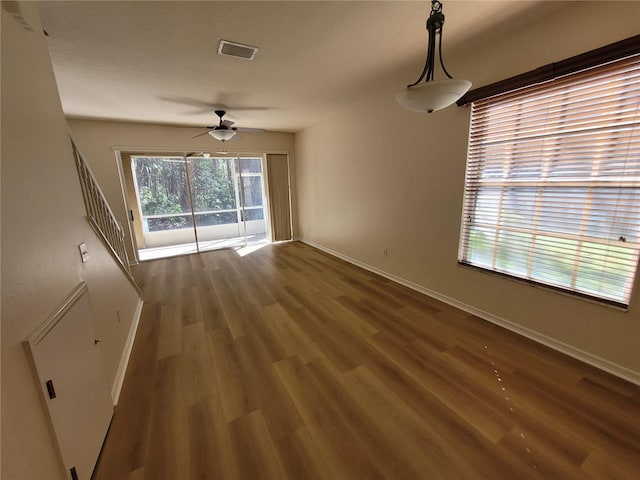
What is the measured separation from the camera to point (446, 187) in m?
2.86

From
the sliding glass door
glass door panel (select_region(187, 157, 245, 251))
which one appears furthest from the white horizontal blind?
glass door panel (select_region(187, 157, 245, 251))

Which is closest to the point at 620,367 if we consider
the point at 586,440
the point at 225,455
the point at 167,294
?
the point at 586,440

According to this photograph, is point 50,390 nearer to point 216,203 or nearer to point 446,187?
point 446,187

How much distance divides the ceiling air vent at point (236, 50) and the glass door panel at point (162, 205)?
Answer: 4.43 metres

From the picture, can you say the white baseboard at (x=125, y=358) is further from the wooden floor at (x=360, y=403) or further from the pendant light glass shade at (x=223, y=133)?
the pendant light glass shade at (x=223, y=133)

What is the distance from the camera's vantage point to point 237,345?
242 centimetres

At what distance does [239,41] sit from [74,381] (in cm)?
266

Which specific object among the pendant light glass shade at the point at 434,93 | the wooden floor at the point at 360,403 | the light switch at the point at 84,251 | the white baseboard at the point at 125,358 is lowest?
the wooden floor at the point at 360,403

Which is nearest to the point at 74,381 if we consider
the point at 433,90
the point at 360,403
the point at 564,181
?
the point at 360,403

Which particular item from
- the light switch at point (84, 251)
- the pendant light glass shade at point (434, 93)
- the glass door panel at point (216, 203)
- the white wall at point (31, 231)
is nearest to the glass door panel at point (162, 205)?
the glass door panel at point (216, 203)

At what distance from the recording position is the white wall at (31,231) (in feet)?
2.99

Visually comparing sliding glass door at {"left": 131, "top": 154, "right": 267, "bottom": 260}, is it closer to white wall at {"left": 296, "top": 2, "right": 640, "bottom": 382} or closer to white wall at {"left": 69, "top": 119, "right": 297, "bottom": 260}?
white wall at {"left": 69, "top": 119, "right": 297, "bottom": 260}

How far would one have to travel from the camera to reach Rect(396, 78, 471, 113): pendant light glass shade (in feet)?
4.20

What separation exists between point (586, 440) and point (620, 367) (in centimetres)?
87
